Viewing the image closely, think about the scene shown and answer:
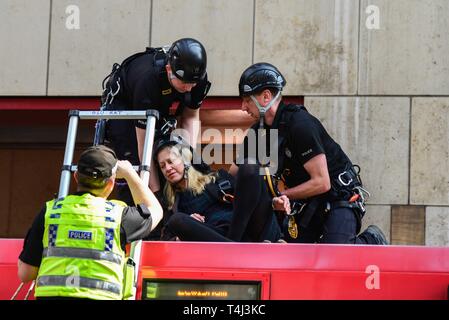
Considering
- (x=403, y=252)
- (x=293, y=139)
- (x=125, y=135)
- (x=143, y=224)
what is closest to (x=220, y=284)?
(x=143, y=224)

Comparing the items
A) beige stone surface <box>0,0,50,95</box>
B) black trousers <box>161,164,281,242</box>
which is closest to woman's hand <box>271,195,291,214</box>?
black trousers <box>161,164,281,242</box>

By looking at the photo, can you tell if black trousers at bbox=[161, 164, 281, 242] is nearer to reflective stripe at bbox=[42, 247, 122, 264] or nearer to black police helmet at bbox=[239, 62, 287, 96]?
black police helmet at bbox=[239, 62, 287, 96]

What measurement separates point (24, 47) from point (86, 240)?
7132mm

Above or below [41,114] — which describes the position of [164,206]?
below

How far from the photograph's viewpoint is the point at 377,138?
1053 centimetres

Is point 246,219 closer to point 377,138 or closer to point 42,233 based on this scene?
point 42,233

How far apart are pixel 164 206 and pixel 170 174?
9.2 inches

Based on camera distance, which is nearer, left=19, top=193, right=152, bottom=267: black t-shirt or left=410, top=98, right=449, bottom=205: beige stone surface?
left=19, top=193, right=152, bottom=267: black t-shirt

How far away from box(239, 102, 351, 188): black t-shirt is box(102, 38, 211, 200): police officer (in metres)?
0.57

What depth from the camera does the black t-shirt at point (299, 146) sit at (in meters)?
6.55

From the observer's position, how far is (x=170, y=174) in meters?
6.84

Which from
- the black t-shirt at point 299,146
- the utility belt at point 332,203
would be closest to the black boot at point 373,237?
the utility belt at point 332,203

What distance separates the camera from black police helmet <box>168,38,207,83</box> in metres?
6.66
